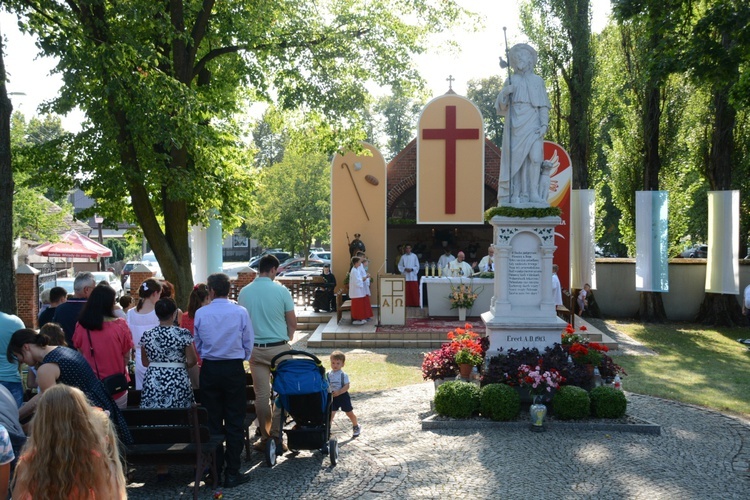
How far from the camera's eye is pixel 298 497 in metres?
6.54

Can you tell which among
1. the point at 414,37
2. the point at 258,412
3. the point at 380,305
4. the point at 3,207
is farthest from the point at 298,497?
the point at 414,37

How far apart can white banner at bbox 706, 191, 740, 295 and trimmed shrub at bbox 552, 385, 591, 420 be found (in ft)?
37.0

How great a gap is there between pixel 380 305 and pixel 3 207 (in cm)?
935

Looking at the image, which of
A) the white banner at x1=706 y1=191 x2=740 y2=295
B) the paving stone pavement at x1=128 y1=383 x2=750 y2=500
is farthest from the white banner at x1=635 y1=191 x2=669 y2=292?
the paving stone pavement at x1=128 y1=383 x2=750 y2=500

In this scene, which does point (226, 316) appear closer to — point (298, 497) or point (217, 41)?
point (298, 497)

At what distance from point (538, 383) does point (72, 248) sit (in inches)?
899

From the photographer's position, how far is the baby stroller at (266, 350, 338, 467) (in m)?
7.20

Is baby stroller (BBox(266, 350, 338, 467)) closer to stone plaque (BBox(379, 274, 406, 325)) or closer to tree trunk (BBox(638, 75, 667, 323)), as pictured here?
stone plaque (BBox(379, 274, 406, 325))

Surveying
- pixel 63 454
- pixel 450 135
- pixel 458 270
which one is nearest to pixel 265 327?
pixel 63 454

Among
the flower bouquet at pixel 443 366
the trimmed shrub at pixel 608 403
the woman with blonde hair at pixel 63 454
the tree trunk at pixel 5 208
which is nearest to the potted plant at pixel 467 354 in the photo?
the flower bouquet at pixel 443 366

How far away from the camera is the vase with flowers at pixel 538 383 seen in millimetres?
8672

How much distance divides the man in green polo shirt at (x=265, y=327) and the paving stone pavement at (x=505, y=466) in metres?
0.63

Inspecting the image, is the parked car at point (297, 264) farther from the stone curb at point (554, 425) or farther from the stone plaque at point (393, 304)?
the stone curb at point (554, 425)

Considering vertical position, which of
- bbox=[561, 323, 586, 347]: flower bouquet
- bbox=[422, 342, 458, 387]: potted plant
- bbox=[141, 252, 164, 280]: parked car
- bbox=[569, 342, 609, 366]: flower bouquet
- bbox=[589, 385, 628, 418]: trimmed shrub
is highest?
bbox=[141, 252, 164, 280]: parked car
